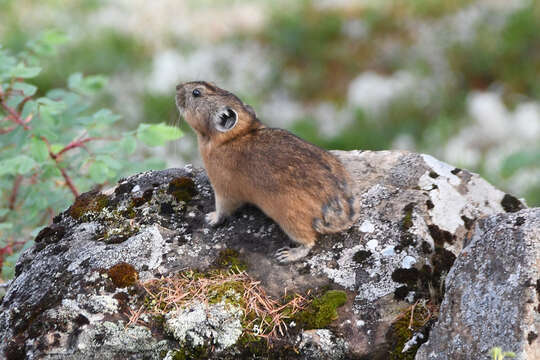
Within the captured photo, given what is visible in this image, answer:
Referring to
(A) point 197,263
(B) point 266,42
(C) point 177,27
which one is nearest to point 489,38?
(B) point 266,42

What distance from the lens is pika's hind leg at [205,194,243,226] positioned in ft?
14.9

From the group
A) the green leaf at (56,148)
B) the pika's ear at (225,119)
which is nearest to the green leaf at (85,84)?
the green leaf at (56,148)

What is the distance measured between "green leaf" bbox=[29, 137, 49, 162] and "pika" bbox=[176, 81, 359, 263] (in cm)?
117

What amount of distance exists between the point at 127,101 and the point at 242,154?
274 inches

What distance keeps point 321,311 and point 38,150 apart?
2584 mm

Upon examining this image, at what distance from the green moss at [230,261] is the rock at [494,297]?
1293 millimetres

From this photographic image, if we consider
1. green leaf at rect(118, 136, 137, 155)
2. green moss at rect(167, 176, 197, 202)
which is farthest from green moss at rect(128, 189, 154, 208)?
green leaf at rect(118, 136, 137, 155)

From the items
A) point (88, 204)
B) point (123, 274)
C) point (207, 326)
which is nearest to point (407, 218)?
point (207, 326)

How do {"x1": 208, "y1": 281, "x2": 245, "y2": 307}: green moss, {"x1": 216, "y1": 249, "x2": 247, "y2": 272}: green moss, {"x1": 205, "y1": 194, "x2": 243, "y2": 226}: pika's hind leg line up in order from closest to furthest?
1. {"x1": 208, "y1": 281, "x2": 245, "y2": 307}: green moss
2. {"x1": 216, "y1": 249, "x2": 247, "y2": 272}: green moss
3. {"x1": 205, "y1": 194, "x2": 243, "y2": 226}: pika's hind leg

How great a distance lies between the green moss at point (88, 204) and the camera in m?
4.69

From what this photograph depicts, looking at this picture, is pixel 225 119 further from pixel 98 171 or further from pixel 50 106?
pixel 50 106

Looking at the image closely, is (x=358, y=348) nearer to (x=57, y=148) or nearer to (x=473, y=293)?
(x=473, y=293)

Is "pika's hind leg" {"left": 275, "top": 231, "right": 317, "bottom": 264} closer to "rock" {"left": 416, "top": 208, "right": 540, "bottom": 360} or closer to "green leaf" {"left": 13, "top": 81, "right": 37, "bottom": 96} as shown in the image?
"rock" {"left": 416, "top": 208, "right": 540, "bottom": 360}

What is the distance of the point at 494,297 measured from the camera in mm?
3357
